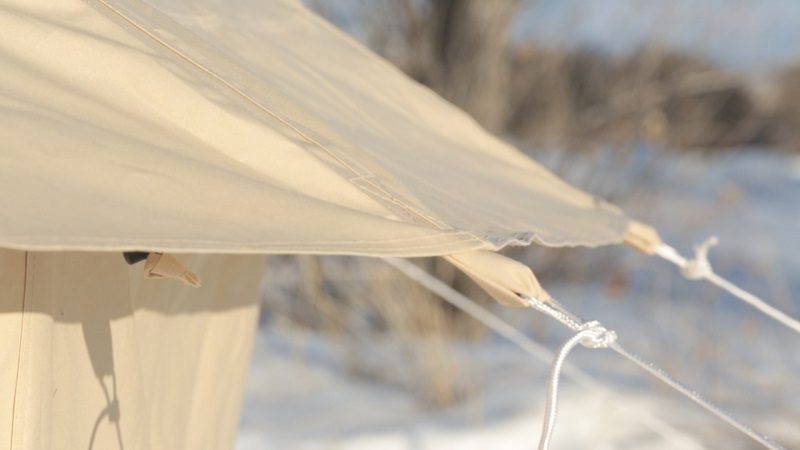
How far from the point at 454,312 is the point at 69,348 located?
12.8 ft

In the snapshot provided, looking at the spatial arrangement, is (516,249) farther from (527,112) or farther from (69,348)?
(69,348)

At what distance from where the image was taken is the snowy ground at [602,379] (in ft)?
12.9

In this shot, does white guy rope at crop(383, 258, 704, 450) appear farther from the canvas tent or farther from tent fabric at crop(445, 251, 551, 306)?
tent fabric at crop(445, 251, 551, 306)

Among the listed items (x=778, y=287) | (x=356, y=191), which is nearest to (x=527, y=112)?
(x=778, y=287)

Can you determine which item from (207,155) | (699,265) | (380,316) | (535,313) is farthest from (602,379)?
(207,155)

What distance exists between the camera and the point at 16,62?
1.24 metres

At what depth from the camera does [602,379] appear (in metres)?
4.53

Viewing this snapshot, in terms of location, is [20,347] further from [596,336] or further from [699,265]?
[699,265]

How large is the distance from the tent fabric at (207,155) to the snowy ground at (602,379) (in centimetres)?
149

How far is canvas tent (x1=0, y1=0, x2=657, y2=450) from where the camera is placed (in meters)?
1.09

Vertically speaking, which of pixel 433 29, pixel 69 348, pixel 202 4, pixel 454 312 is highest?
pixel 433 29

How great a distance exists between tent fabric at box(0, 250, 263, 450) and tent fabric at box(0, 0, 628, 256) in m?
0.20

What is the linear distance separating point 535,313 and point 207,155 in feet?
13.4

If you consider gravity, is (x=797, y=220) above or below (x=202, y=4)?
above
